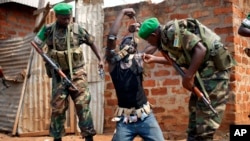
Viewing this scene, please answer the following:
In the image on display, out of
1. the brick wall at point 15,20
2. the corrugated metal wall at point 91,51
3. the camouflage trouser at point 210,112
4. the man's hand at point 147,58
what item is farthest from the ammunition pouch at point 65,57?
the brick wall at point 15,20

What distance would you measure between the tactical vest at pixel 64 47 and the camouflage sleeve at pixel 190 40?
1.71m

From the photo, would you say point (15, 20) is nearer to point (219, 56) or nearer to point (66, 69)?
point (66, 69)

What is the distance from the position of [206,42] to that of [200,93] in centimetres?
44

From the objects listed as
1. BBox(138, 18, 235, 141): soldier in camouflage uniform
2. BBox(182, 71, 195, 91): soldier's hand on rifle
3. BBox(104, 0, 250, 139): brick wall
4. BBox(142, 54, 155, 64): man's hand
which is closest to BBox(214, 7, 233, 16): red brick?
BBox(104, 0, 250, 139): brick wall

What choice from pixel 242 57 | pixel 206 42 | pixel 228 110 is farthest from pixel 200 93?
pixel 242 57

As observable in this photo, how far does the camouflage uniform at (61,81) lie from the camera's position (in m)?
4.39

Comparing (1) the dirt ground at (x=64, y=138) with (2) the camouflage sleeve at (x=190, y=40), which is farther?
(1) the dirt ground at (x=64, y=138)

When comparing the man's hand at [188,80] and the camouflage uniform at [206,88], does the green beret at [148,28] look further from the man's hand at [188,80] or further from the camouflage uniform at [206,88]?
the man's hand at [188,80]

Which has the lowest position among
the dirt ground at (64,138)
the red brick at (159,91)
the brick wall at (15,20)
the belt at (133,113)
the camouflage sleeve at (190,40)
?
the dirt ground at (64,138)

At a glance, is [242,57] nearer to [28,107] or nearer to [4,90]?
[28,107]

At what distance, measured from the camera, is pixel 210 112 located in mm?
3234

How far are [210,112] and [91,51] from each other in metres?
3.50

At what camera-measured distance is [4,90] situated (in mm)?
7043

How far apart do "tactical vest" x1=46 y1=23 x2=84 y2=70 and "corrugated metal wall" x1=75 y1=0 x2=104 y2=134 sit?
5.98 ft
